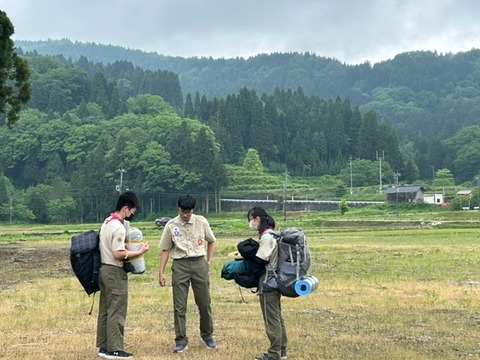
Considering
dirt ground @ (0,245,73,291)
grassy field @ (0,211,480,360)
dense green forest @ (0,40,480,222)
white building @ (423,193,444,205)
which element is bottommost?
white building @ (423,193,444,205)

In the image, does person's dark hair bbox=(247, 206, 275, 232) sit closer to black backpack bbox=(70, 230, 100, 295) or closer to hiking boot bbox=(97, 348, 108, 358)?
black backpack bbox=(70, 230, 100, 295)

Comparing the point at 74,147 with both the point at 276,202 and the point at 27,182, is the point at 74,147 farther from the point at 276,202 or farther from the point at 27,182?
the point at 276,202

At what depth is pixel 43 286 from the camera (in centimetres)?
1797

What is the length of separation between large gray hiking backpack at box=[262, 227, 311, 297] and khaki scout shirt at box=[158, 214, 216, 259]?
1.41m

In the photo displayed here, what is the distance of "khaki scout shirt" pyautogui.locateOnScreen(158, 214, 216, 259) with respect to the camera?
31.8 feet

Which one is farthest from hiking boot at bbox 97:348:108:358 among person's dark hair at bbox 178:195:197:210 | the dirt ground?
the dirt ground

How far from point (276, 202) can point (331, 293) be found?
3840 inches

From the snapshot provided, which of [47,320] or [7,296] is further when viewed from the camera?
[7,296]

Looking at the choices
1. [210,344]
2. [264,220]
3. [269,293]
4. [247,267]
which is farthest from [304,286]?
[210,344]

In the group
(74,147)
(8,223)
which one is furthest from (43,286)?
(74,147)

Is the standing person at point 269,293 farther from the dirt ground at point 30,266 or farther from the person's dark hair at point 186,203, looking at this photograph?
the dirt ground at point 30,266

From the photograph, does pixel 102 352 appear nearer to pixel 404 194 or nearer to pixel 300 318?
pixel 300 318

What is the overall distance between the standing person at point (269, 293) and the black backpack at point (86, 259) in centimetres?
220

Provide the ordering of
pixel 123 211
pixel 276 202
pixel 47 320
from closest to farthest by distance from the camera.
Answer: pixel 123 211 → pixel 47 320 → pixel 276 202
